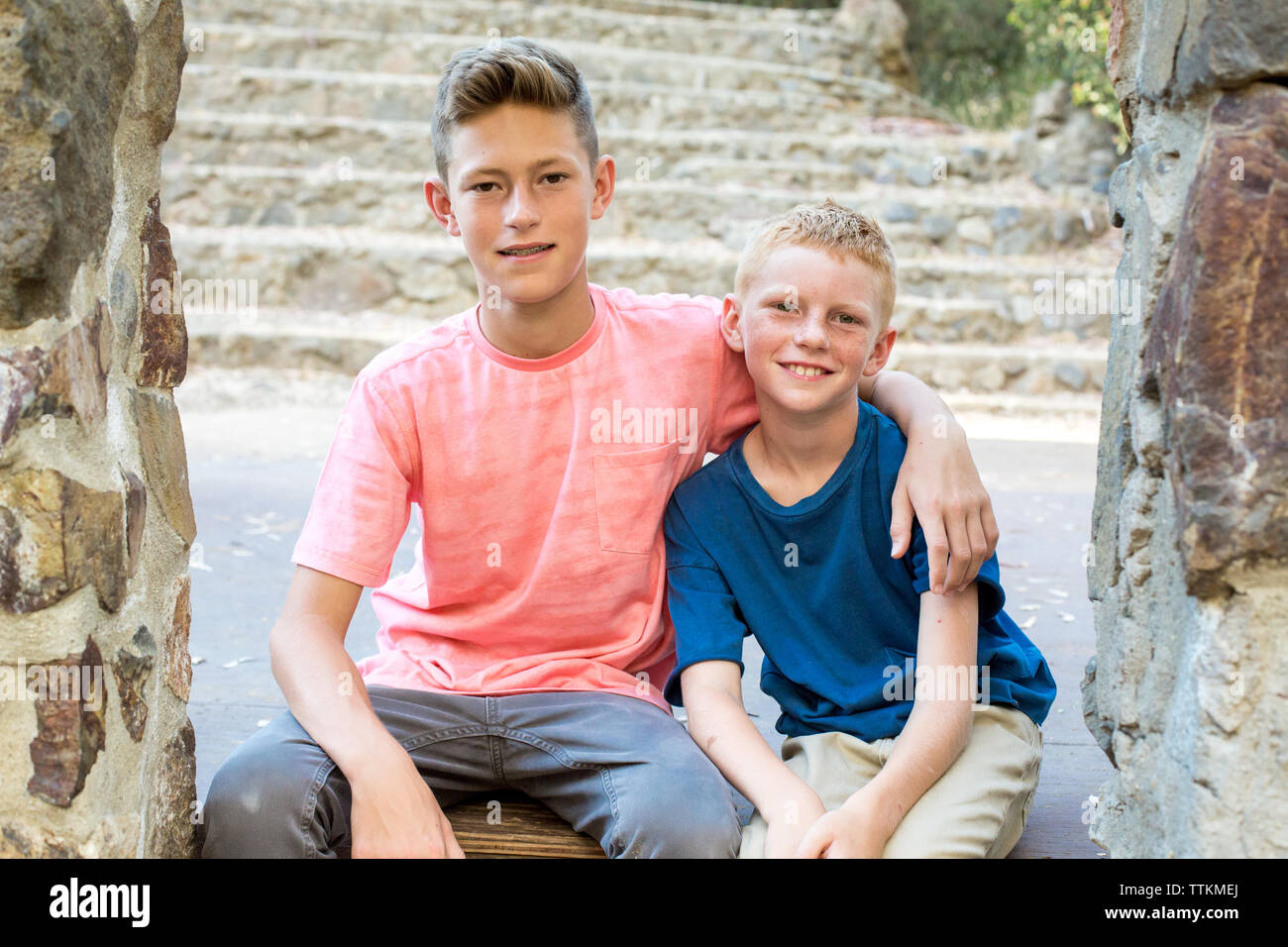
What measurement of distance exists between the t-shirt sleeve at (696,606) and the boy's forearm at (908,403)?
371 mm

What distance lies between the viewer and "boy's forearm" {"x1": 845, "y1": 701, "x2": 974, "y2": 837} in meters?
1.65

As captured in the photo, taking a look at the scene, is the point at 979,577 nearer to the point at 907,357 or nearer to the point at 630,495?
the point at 630,495

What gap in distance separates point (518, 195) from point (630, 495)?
478 mm

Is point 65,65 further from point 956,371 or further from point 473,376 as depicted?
point 956,371

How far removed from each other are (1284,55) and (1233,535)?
1.57 feet

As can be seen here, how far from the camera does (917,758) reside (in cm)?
171

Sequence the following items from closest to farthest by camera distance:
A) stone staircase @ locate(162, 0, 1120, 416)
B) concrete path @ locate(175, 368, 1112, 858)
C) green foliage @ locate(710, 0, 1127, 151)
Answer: concrete path @ locate(175, 368, 1112, 858)
stone staircase @ locate(162, 0, 1120, 416)
green foliage @ locate(710, 0, 1127, 151)

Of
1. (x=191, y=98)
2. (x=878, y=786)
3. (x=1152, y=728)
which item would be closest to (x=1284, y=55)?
(x=1152, y=728)

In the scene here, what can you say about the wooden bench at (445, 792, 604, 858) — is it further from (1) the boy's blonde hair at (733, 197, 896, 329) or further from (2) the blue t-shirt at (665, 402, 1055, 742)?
(1) the boy's blonde hair at (733, 197, 896, 329)

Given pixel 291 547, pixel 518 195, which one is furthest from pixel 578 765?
pixel 291 547

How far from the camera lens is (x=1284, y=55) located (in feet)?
4.14

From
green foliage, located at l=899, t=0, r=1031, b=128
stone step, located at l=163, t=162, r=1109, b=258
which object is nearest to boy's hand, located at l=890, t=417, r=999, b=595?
stone step, located at l=163, t=162, r=1109, b=258

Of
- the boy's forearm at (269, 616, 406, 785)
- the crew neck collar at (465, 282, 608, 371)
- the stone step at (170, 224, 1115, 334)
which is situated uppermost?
the stone step at (170, 224, 1115, 334)

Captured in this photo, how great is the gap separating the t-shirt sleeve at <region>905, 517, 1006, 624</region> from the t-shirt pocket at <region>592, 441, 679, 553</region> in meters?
0.39
